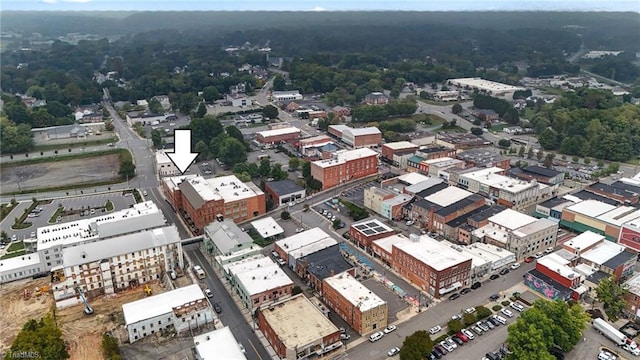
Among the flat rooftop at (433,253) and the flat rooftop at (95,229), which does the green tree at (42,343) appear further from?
the flat rooftop at (433,253)

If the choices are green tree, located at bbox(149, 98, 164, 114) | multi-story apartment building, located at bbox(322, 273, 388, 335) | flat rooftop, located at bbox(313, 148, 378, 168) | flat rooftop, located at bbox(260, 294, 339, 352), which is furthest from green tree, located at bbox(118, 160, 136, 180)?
multi-story apartment building, located at bbox(322, 273, 388, 335)

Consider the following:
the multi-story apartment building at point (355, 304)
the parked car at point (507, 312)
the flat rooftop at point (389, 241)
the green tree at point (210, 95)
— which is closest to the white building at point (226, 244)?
the multi-story apartment building at point (355, 304)

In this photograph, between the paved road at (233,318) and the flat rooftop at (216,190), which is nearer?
the paved road at (233,318)

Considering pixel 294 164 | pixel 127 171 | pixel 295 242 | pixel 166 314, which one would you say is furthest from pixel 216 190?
pixel 166 314

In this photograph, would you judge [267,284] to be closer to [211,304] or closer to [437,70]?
[211,304]

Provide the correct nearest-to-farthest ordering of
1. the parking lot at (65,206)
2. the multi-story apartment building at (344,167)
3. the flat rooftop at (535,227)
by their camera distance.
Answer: the flat rooftop at (535,227)
the parking lot at (65,206)
the multi-story apartment building at (344,167)

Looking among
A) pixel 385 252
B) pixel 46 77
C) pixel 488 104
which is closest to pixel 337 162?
pixel 385 252

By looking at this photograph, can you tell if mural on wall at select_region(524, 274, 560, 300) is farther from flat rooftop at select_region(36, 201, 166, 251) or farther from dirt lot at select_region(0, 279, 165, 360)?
flat rooftop at select_region(36, 201, 166, 251)
